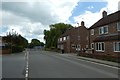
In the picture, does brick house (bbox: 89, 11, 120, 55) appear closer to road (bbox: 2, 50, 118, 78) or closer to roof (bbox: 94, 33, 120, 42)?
roof (bbox: 94, 33, 120, 42)

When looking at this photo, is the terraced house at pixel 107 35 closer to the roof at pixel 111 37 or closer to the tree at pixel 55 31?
the roof at pixel 111 37

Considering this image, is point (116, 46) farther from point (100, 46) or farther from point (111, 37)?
point (100, 46)

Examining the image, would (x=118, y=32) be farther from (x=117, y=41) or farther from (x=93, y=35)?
(x=93, y=35)

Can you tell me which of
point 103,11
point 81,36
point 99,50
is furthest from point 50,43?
point 99,50

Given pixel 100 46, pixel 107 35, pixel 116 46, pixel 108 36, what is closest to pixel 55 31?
pixel 100 46

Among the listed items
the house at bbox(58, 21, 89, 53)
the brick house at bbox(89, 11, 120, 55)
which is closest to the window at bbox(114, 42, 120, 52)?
the brick house at bbox(89, 11, 120, 55)

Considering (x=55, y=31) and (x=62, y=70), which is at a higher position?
(x=55, y=31)

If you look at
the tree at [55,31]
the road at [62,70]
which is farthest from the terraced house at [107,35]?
the tree at [55,31]

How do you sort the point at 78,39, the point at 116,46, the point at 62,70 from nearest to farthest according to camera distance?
1. the point at 62,70
2. the point at 116,46
3. the point at 78,39

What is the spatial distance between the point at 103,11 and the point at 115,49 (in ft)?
53.9

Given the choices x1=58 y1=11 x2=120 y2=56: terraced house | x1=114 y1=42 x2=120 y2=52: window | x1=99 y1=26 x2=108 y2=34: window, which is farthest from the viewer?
x1=99 y1=26 x2=108 y2=34: window

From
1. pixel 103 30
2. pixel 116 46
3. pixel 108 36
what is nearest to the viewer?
pixel 116 46

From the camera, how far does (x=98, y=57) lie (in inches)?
1326

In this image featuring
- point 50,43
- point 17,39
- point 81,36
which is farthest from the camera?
point 50,43
